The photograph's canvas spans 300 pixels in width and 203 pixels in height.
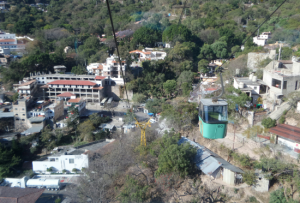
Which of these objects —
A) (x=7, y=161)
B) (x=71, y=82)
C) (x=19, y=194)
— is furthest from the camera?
(x=71, y=82)

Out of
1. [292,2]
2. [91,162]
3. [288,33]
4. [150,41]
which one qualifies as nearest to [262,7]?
[292,2]

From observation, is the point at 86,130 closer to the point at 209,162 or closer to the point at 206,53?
the point at 209,162

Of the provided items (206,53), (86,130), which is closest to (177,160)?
(86,130)

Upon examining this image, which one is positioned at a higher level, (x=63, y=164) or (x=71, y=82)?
(x=71, y=82)

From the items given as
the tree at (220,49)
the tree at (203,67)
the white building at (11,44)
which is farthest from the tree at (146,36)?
the white building at (11,44)

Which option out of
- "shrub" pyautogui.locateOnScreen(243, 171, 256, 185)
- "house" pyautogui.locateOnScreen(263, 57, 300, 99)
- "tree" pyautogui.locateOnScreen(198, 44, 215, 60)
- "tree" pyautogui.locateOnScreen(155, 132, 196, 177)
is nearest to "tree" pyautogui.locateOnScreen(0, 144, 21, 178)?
"tree" pyautogui.locateOnScreen(155, 132, 196, 177)

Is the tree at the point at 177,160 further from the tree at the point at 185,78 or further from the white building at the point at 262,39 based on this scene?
the white building at the point at 262,39

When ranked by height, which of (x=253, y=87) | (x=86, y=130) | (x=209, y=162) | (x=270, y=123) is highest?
(x=253, y=87)

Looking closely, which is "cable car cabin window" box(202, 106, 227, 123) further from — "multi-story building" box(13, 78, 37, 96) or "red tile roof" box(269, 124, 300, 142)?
"multi-story building" box(13, 78, 37, 96)
